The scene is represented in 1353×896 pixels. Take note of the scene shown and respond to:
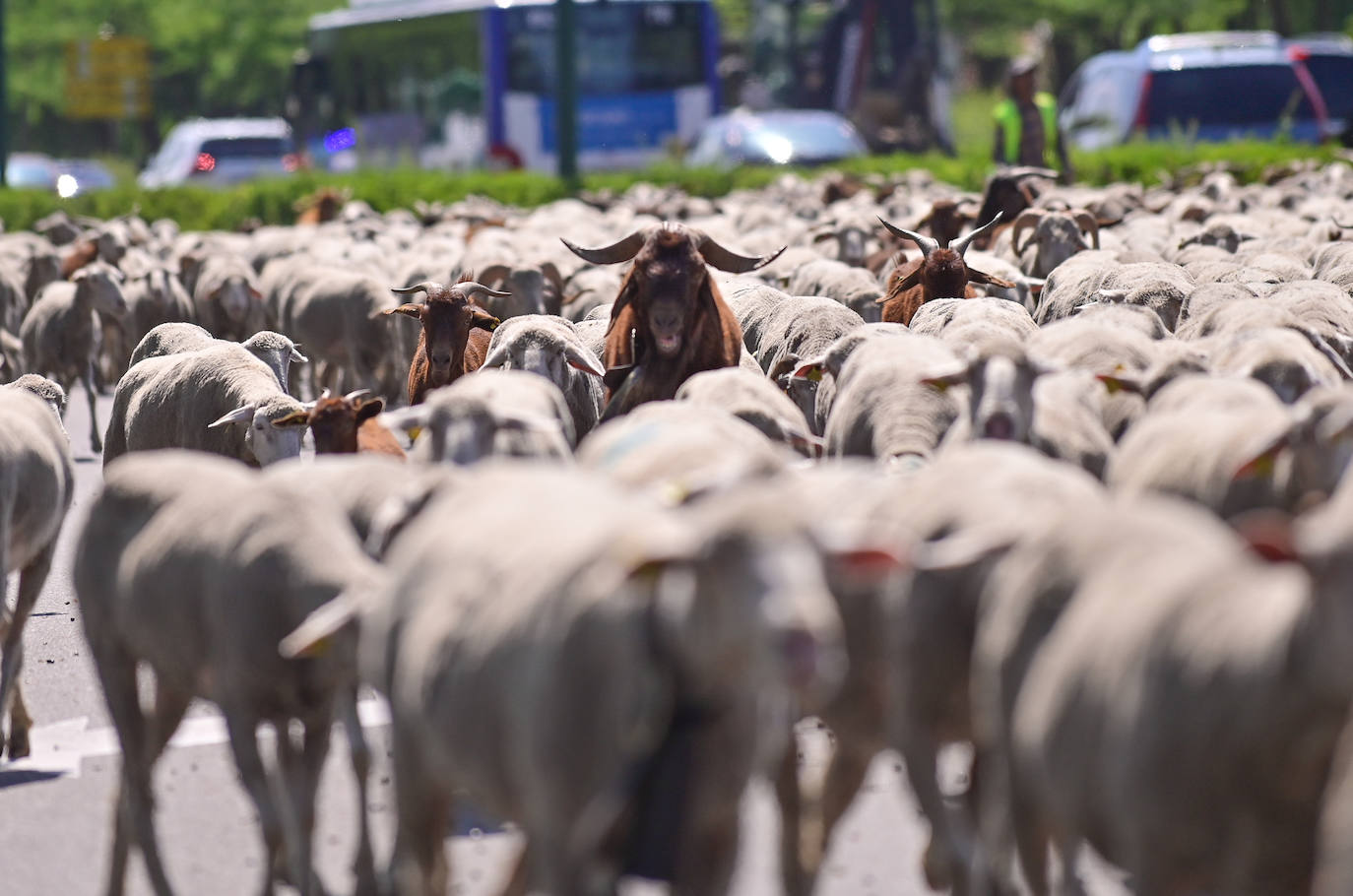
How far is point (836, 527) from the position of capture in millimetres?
4105

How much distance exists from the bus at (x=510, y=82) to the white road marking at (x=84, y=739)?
25.0m

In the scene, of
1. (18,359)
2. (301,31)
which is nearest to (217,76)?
(301,31)

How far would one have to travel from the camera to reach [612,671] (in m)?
3.90

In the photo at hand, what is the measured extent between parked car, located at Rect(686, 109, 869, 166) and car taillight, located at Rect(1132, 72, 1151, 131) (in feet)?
13.1

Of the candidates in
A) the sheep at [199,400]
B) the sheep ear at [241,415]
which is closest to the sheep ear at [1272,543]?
the sheep ear at [241,415]

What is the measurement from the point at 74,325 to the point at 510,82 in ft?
54.9

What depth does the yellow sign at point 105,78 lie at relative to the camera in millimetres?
45188

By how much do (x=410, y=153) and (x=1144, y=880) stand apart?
30.6m

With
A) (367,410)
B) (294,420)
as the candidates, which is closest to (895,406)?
(367,410)

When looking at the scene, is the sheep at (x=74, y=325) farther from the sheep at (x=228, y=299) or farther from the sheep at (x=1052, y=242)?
the sheep at (x=1052, y=242)

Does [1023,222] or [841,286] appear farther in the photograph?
[1023,222]

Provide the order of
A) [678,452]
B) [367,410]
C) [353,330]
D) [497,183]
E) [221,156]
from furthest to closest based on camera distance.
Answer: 1. [221,156]
2. [497,183]
3. [353,330]
4. [367,410]
5. [678,452]

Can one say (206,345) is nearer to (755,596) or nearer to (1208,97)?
(755,596)

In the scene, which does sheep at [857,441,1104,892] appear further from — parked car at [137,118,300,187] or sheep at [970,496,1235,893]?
parked car at [137,118,300,187]
